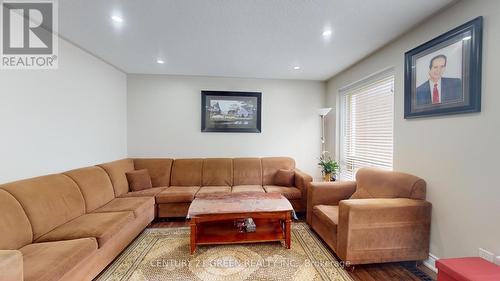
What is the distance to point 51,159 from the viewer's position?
2283 mm

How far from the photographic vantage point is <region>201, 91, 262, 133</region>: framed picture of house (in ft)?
12.9

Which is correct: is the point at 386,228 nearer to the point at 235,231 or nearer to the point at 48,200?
the point at 235,231

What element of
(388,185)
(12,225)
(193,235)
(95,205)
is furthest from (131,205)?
(388,185)

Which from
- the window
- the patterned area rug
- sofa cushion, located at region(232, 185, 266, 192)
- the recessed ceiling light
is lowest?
the patterned area rug

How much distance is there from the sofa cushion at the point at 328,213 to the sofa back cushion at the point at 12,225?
2655 millimetres

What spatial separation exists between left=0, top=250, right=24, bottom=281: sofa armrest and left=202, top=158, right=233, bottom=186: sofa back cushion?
2501mm

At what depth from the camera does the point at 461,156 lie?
1.76 m

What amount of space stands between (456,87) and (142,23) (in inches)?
116

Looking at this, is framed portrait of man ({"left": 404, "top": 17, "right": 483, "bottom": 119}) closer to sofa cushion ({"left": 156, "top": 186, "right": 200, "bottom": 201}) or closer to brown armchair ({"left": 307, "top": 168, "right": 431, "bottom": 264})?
brown armchair ({"left": 307, "top": 168, "right": 431, "bottom": 264})

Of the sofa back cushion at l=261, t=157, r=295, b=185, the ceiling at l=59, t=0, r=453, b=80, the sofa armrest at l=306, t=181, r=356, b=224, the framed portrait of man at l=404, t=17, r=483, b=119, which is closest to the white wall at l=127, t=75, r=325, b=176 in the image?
the sofa back cushion at l=261, t=157, r=295, b=185

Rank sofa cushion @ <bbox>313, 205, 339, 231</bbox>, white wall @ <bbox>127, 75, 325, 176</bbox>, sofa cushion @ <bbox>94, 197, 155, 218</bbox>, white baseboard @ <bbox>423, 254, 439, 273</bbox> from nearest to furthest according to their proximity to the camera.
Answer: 1. white baseboard @ <bbox>423, 254, 439, 273</bbox>
2. sofa cushion @ <bbox>313, 205, 339, 231</bbox>
3. sofa cushion @ <bbox>94, 197, 155, 218</bbox>
4. white wall @ <bbox>127, 75, 325, 176</bbox>

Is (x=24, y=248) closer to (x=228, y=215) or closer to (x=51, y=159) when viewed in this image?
(x=51, y=159)

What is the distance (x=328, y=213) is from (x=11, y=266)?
97.7 inches

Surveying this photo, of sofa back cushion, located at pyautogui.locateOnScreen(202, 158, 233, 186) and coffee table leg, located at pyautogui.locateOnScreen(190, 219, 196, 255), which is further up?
sofa back cushion, located at pyautogui.locateOnScreen(202, 158, 233, 186)
